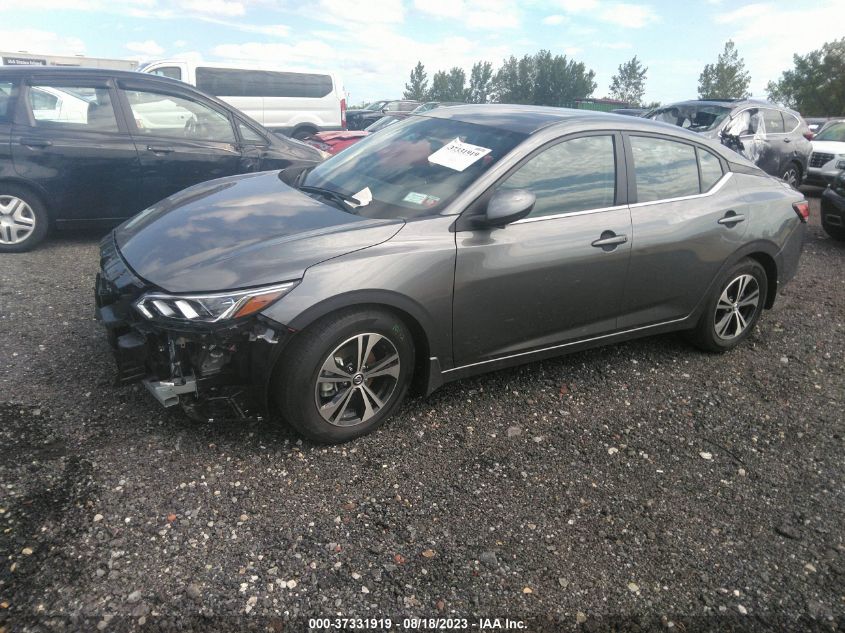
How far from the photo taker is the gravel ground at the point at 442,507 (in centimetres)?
228

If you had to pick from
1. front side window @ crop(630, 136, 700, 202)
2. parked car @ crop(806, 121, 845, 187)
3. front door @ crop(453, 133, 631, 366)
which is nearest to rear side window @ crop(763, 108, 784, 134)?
parked car @ crop(806, 121, 845, 187)

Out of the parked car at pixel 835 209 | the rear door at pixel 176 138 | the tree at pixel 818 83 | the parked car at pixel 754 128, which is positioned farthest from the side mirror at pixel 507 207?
the tree at pixel 818 83

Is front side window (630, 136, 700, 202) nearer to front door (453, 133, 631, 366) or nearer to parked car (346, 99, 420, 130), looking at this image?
front door (453, 133, 631, 366)

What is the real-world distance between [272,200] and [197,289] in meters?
0.94

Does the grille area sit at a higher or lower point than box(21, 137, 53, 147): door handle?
lower

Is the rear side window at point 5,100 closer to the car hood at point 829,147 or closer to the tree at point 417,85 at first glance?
the car hood at point 829,147

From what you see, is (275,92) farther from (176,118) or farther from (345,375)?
(345,375)

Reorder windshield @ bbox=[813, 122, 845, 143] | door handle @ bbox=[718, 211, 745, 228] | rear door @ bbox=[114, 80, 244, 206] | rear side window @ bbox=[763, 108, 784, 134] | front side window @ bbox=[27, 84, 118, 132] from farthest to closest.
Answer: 1. windshield @ bbox=[813, 122, 845, 143]
2. rear side window @ bbox=[763, 108, 784, 134]
3. rear door @ bbox=[114, 80, 244, 206]
4. front side window @ bbox=[27, 84, 118, 132]
5. door handle @ bbox=[718, 211, 745, 228]

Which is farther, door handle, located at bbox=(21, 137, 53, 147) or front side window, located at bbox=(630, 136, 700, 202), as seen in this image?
door handle, located at bbox=(21, 137, 53, 147)

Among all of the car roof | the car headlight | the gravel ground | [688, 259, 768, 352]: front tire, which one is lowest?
the gravel ground

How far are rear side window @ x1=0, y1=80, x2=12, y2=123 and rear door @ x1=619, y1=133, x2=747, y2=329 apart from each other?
5.42 m

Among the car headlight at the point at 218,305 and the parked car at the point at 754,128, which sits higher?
the parked car at the point at 754,128

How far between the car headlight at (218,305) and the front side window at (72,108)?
166 inches

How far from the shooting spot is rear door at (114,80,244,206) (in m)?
6.23
